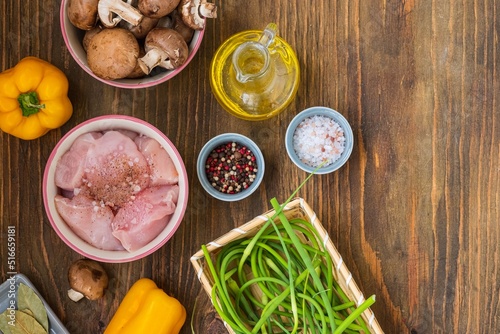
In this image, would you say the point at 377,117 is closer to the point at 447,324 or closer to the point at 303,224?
the point at 303,224

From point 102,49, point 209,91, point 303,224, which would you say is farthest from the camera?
point 209,91

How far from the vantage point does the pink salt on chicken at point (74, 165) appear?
4.57 feet

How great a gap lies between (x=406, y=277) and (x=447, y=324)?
0.51 feet

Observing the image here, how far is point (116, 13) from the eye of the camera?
1303mm

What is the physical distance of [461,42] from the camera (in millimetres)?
1551

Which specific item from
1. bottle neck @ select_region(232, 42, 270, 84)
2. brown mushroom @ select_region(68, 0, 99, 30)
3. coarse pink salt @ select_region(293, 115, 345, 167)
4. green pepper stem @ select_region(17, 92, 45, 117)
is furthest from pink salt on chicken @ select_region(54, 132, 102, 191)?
coarse pink salt @ select_region(293, 115, 345, 167)

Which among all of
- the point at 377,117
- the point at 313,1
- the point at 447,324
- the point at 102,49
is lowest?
the point at 447,324

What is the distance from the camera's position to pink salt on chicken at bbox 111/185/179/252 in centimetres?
139

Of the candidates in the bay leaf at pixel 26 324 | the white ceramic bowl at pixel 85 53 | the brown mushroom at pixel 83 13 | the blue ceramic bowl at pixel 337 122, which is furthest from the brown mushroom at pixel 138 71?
the bay leaf at pixel 26 324

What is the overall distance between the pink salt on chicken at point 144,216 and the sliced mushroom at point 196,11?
364mm

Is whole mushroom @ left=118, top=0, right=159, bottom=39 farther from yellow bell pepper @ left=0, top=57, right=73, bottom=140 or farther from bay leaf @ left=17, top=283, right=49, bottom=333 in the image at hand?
bay leaf @ left=17, top=283, right=49, bottom=333

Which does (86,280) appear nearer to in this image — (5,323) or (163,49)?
(5,323)

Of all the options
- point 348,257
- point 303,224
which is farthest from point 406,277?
point 303,224

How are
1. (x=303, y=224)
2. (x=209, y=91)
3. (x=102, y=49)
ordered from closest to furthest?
(x=102, y=49)
(x=303, y=224)
(x=209, y=91)
